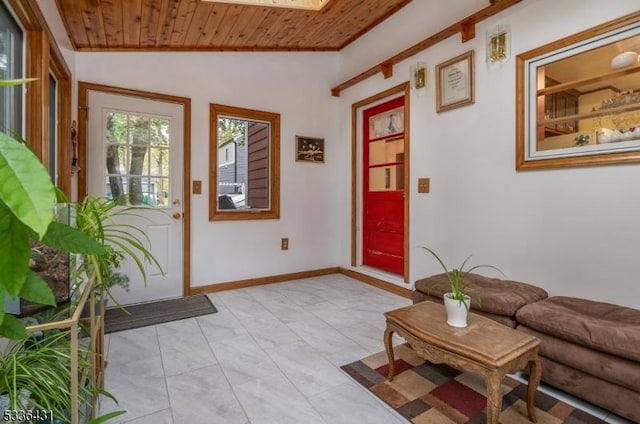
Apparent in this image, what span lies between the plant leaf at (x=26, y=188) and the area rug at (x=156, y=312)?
2.60 m

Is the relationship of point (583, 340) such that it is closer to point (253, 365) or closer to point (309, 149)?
point (253, 365)

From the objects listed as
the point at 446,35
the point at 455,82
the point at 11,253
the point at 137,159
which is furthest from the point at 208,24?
the point at 11,253

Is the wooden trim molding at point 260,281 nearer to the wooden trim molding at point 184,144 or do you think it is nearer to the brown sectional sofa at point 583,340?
the wooden trim molding at point 184,144

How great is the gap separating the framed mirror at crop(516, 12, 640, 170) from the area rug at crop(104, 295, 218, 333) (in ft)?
9.62

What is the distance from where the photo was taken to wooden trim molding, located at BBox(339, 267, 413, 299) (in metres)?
3.29

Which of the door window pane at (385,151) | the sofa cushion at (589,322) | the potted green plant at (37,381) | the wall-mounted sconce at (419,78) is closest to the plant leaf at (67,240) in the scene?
the potted green plant at (37,381)

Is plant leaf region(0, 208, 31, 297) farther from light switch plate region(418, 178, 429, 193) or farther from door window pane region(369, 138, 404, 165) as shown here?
door window pane region(369, 138, 404, 165)

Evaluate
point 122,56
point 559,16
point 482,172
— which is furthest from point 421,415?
point 122,56

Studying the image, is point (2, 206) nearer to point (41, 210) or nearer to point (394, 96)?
point (41, 210)

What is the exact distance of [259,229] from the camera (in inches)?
149

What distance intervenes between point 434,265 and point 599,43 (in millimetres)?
1972

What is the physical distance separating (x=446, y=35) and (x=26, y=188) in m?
3.27

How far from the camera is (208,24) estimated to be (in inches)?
112

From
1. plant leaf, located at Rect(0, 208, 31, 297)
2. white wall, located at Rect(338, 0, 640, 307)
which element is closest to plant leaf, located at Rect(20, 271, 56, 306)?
plant leaf, located at Rect(0, 208, 31, 297)
